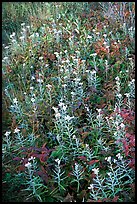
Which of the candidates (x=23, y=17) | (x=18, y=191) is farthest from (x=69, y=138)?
(x=23, y=17)

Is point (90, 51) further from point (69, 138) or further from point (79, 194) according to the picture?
point (79, 194)

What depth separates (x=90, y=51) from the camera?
16.8ft

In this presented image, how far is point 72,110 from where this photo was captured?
12.3ft

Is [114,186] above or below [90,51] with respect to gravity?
below

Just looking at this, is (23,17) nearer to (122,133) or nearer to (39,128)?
(39,128)

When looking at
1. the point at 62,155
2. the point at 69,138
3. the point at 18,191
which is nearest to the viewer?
the point at 18,191

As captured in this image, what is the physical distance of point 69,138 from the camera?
3438mm

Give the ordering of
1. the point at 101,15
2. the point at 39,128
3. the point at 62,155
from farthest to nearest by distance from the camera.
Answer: the point at 101,15 < the point at 39,128 < the point at 62,155

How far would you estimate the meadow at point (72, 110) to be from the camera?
2.90m

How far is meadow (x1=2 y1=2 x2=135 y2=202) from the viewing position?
290 centimetres

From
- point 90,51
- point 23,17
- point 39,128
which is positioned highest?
point 23,17

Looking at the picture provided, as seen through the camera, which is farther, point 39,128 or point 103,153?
point 39,128

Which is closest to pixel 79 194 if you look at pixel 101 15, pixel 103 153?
pixel 103 153

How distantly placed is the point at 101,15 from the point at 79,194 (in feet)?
14.6
